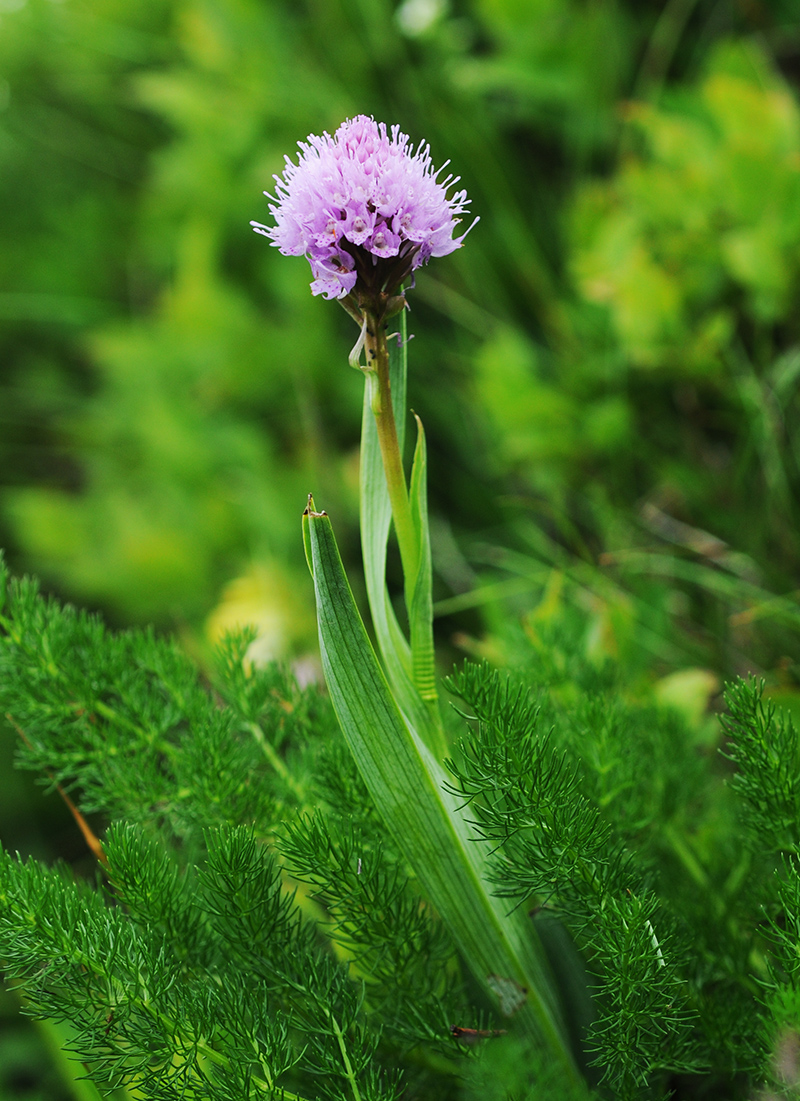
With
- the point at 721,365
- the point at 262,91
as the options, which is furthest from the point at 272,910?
the point at 262,91

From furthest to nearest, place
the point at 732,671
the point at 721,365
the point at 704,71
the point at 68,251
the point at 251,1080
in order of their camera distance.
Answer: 1. the point at 68,251
2. the point at 704,71
3. the point at 721,365
4. the point at 732,671
5. the point at 251,1080

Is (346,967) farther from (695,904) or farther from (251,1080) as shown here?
(695,904)

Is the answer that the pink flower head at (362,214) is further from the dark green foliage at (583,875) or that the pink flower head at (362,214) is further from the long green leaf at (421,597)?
the dark green foliage at (583,875)

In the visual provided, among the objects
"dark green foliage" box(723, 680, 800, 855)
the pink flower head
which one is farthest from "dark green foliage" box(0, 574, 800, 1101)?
the pink flower head

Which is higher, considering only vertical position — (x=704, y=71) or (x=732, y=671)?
(x=704, y=71)

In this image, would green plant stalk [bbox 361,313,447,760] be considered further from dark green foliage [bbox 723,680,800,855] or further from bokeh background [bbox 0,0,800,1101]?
bokeh background [bbox 0,0,800,1101]

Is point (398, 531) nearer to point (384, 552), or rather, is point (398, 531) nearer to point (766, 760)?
point (384, 552)
